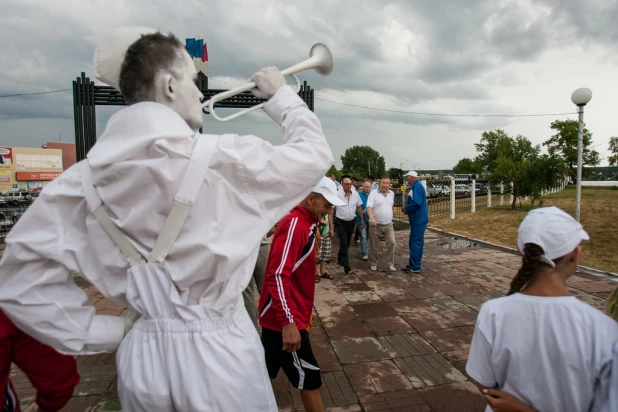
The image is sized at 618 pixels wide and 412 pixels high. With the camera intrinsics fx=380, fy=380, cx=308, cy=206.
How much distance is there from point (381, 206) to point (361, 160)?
85421 millimetres

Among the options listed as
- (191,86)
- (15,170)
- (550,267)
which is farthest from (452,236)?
(15,170)

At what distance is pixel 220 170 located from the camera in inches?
41.4

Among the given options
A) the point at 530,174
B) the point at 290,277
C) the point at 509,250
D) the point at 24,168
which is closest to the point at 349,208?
the point at 509,250

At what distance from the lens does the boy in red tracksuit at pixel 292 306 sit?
7.51 feet

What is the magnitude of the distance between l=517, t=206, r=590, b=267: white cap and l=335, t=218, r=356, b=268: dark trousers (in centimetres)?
550

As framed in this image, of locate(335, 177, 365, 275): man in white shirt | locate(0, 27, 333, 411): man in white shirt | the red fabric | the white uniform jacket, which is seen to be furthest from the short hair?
locate(335, 177, 365, 275): man in white shirt

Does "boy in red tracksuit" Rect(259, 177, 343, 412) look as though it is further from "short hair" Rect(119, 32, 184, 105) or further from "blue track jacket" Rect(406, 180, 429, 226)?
"blue track jacket" Rect(406, 180, 429, 226)

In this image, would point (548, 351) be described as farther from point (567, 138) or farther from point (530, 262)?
point (567, 138)

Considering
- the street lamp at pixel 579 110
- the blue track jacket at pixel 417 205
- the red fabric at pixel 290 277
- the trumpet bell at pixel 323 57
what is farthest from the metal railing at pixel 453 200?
the trumpet bell at pixel 323 57

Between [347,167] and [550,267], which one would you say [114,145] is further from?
[347,167]

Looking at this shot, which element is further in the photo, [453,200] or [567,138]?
[567,138]

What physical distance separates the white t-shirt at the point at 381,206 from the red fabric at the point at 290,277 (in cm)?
461

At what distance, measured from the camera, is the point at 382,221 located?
7.11 m

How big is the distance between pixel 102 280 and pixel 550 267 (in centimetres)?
158
